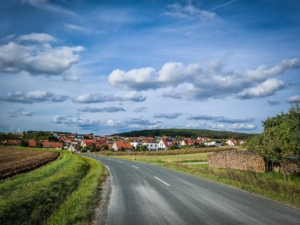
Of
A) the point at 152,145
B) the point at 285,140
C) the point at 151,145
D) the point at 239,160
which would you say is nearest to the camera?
the point at 285,140

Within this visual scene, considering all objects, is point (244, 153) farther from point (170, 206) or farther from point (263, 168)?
point (170, 206)

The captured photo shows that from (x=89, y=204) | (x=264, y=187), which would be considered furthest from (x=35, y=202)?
(x=264, y=187)

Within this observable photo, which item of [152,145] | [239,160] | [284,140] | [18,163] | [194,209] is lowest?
[152,145]

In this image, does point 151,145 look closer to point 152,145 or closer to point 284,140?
point 152,145

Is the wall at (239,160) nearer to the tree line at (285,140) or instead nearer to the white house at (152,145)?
the tree line at (285,140)

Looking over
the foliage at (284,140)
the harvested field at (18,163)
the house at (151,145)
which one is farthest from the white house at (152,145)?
the foliage at (284,140)

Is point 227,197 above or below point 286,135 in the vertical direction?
below

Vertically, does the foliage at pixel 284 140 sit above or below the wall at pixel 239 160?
above

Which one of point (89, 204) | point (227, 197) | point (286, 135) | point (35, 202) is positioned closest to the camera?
point (89, 204)

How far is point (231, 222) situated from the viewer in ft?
20.5

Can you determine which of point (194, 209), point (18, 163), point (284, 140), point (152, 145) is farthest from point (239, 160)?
point (152, 145)

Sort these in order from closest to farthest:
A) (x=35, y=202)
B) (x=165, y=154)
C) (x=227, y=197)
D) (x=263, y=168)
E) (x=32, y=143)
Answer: (x=35, y=202) → (x=227, y=197) → (x=263, y=168) → (x=165, y=154) → (x=32, y=143)

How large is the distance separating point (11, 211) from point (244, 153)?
26.0m

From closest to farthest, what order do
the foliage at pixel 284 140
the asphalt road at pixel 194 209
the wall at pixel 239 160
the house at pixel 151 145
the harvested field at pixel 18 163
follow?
the asphalt road at pixel 194 209
the foliage at pixel 284 140
the harvested field at pixel 18 163
the wall at pixel 239 160
the house at pixel 151 145
